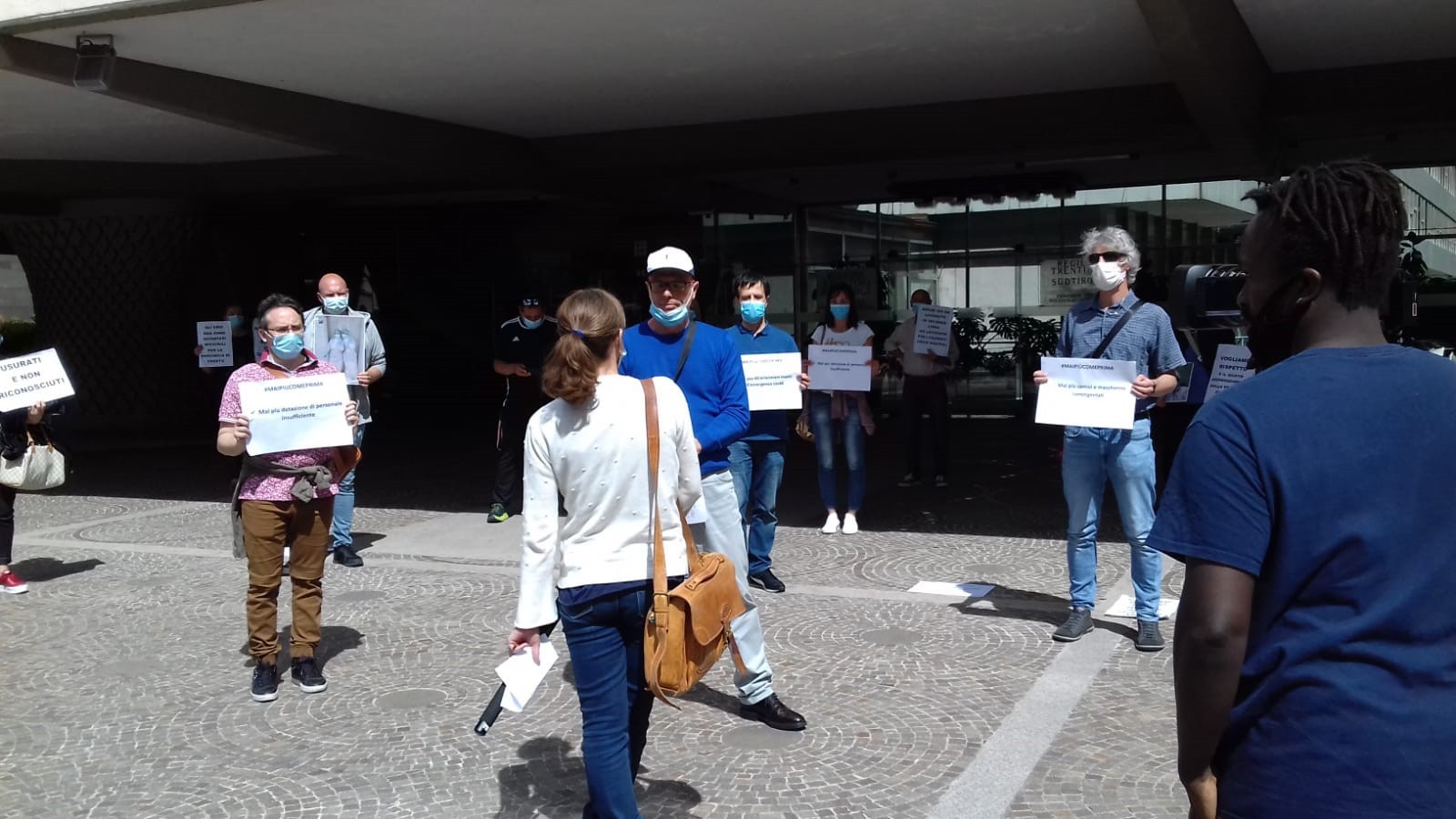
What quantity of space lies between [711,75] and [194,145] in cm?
817

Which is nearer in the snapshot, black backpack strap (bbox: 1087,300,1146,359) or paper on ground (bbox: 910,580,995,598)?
black backpack strap (bbox: 1087,300,1146,359)

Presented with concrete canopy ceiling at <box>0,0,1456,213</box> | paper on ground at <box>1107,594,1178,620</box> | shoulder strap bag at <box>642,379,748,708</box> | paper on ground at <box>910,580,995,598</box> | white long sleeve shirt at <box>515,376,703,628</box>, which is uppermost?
concrete canopy ceiling at <box>0,0,1456,213</box>

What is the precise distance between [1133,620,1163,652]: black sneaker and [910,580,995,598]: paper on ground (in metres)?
1.30

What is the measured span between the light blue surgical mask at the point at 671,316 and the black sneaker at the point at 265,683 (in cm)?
252

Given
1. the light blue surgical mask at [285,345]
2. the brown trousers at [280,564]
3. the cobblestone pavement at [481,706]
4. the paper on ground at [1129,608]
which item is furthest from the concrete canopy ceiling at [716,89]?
the brown trousers at [280,564]

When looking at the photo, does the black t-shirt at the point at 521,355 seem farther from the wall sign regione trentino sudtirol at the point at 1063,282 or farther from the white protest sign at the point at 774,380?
the wall sign regione trentino sudtirol at the point at 1063,282

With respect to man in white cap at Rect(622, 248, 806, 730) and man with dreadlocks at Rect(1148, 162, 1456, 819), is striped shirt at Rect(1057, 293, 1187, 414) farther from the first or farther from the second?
man with dreadlocks at Rect(1148, 162, 1456, 819)

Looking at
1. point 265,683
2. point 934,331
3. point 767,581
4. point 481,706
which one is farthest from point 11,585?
point 934,331

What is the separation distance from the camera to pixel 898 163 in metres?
16.6

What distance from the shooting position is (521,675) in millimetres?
3436

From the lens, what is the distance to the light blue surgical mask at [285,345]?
18.4 ft

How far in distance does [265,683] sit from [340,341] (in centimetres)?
338

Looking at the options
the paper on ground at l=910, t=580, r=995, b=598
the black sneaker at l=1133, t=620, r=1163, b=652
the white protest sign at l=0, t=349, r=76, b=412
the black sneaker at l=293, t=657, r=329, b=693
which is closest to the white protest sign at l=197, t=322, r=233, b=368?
the white protest sign at l=0, t=349, r=76, b=412

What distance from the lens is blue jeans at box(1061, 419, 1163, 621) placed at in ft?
18.8
